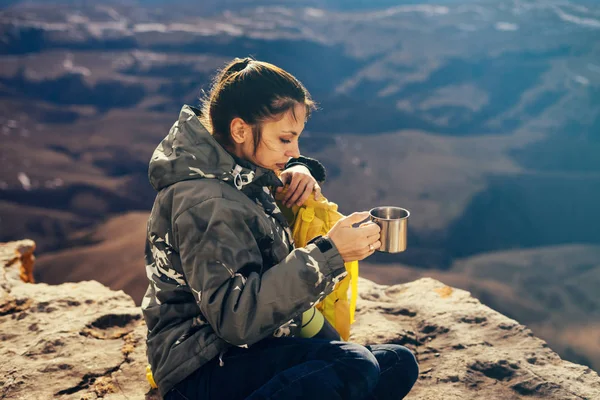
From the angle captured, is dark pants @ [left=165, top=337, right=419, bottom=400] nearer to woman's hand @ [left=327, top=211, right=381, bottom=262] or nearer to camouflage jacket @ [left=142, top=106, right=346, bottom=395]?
camouflage jacket @ [left=142, top=106, right=346, bottom=395]

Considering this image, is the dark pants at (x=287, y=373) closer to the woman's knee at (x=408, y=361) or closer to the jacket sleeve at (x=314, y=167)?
the woman's knee at (x=408, y=361)

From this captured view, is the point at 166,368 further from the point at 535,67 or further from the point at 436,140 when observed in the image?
the point at 535,67

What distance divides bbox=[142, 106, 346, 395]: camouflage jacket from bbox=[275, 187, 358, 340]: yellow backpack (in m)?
0.42

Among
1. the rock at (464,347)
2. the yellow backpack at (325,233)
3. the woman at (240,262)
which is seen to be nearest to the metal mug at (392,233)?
the woman at (240,262)

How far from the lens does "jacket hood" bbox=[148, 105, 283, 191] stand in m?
2.14

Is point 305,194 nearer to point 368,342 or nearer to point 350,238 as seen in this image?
point 350,238

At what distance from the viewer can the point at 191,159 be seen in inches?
84.6

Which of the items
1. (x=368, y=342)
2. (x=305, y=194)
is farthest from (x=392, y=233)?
(x=368, y=342)

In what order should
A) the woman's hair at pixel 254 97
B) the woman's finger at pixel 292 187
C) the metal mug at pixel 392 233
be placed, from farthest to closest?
the woman's finger at pixel 292 187 → the metal mug at pixel 392 233 → the woman's hair at pixel 254 97

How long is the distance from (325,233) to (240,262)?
871mm

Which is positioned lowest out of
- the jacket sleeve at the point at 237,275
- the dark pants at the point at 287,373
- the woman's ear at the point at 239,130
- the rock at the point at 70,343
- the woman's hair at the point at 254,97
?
the rock at the point at 70,343

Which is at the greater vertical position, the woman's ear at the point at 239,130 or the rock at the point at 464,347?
the woman's ear at the point at 239,130

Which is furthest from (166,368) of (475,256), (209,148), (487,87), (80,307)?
(487,87)

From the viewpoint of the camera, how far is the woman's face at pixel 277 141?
234cm
